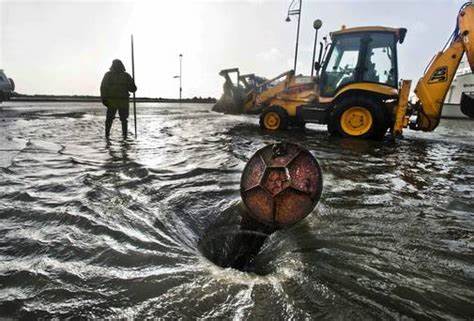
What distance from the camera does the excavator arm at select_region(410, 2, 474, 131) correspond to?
7.21 metres

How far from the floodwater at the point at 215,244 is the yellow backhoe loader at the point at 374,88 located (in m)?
3.98

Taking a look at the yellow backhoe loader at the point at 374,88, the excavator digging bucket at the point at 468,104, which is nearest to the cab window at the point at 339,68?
the yellow backhoe loader at the point at 374,88

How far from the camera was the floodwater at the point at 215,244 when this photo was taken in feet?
5.98

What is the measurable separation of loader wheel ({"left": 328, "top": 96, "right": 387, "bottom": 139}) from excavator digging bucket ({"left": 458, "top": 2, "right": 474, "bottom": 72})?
2.35 metres

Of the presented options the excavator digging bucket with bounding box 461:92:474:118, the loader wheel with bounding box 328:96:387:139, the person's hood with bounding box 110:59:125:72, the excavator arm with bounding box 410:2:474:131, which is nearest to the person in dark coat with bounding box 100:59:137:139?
the person's hood with bounding box 110:59:125:72

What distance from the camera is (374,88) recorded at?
8.80m

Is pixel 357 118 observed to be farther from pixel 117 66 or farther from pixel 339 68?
pixel 117 66

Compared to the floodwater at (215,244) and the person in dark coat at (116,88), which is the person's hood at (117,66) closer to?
the person in dark coat at (116,88)

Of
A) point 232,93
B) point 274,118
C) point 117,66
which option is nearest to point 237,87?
point 232,93

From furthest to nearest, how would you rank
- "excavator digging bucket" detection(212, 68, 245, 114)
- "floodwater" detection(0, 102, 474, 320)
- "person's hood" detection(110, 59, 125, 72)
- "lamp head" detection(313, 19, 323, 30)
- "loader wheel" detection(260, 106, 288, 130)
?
"excavator digging bucket" detection(212, 68, 245, 114) → "loader wheel" detection(260, 106, 288, 130) → "lamp head" detection(313, 19, 323, 30) → "person's hood" detection(110, 59, 125, 72) → "floodwater" detection(0, 102, 474, 320)

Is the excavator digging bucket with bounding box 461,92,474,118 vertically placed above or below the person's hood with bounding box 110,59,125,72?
below

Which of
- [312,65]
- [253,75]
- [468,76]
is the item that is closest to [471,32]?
[312,65]

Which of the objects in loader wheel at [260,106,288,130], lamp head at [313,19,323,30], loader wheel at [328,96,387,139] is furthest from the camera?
loader wheel at [260,106,288,130]

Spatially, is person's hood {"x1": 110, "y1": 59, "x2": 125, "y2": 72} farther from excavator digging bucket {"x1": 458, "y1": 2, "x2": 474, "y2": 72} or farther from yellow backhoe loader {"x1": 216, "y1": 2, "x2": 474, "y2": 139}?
excavator digging bucket {"x1": 458, "y1": 2, "x2": 474, "y2": 72}
